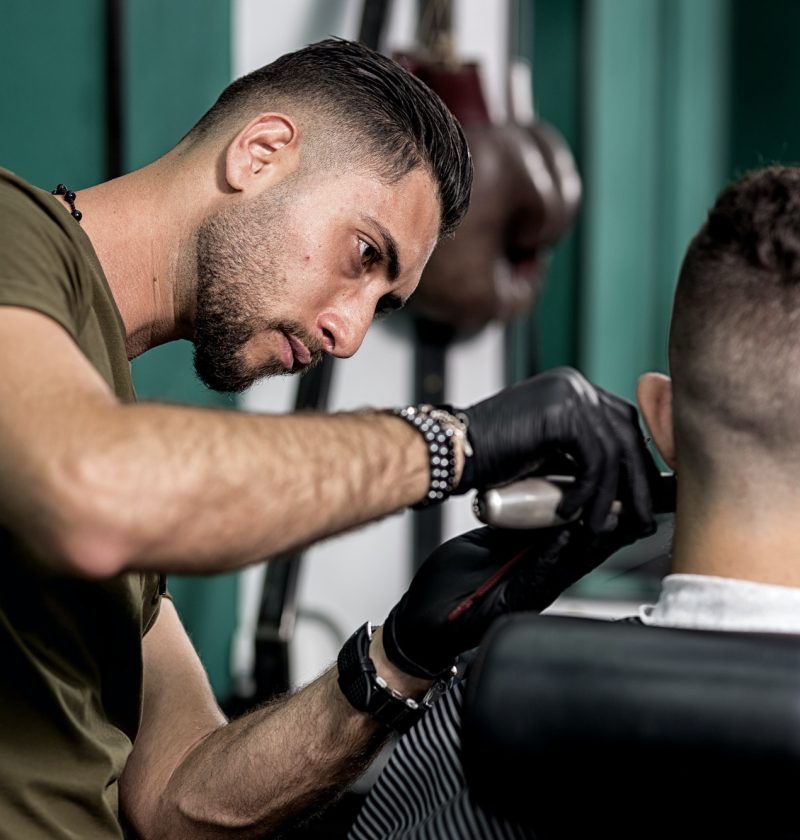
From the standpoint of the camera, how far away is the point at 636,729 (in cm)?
110

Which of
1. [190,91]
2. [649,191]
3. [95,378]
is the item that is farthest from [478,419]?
[649,191]

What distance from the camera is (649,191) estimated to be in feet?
18.2

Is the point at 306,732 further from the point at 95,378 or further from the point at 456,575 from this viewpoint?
the point at 95,378

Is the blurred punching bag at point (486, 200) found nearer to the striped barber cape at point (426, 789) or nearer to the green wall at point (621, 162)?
the green wall at point (621, 162)

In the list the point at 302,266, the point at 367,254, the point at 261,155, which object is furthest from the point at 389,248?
the point at 261,155

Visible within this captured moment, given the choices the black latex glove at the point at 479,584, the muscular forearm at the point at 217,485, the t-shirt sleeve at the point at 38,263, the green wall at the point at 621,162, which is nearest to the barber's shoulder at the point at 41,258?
the t-shirt sleeve at the point at 38,263

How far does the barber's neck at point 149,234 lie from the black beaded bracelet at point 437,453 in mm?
656

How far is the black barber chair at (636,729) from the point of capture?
41.9 inches

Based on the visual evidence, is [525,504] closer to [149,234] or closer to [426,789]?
[426,789]

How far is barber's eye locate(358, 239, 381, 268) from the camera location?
193cm

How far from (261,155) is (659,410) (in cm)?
82

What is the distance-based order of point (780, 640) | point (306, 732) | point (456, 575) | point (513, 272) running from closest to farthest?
1. point (780, 640)
2. point (456, 575)
3. point (306, 732)
4. point (513, 272)

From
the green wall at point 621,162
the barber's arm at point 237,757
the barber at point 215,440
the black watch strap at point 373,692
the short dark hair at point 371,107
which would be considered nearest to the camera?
the barber at point 215,440

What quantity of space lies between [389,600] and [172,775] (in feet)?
7.99
